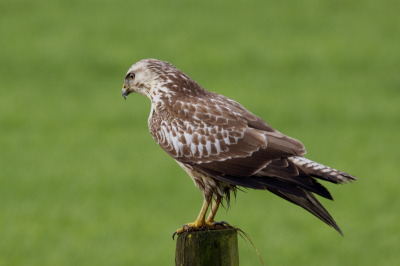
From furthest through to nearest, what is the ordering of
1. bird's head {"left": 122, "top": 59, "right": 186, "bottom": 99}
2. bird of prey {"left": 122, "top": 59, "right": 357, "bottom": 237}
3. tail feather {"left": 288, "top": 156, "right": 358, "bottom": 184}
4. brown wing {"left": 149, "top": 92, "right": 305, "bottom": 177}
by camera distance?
bird's head {"left": 122, "top": 59, "right": 186, "bottom": 99} < brown wing {"left": 149, "top": 92, "right": 305, "bottom": 177} < bird of prey {"left": 122, "top": 59, "right": 357, "bottom": 237} < tail feather {"left": 288, "top": 156, "right": 358, "bottom": 184}

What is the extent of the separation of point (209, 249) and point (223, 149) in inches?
45.4

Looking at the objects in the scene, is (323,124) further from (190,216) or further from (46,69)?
(46,69)

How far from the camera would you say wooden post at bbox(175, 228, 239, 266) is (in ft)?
15.6

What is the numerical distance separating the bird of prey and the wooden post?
0.56 m

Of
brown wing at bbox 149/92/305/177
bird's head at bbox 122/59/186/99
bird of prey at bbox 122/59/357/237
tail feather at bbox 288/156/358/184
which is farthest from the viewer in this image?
bird's head at bbox 122/59/186/99

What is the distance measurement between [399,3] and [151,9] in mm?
14901

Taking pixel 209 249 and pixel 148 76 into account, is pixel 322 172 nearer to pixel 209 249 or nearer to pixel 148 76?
pixel 209 249

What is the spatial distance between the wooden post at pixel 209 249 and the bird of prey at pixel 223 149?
557mm

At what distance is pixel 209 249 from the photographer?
4789 millimetres

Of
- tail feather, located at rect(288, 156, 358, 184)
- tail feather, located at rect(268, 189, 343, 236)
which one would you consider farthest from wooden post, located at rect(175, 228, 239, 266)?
tail feather, located at rect(288, 156, 358, 184)

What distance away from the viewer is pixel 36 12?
30.0 meters

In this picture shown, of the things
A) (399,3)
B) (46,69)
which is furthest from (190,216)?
(399,3)

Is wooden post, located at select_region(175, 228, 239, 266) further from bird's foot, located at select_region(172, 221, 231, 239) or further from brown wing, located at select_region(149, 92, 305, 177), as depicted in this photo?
brown wing, located at select_region(149, 92, 305, 177)

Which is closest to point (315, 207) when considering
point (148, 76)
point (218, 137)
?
point (218, 137)
